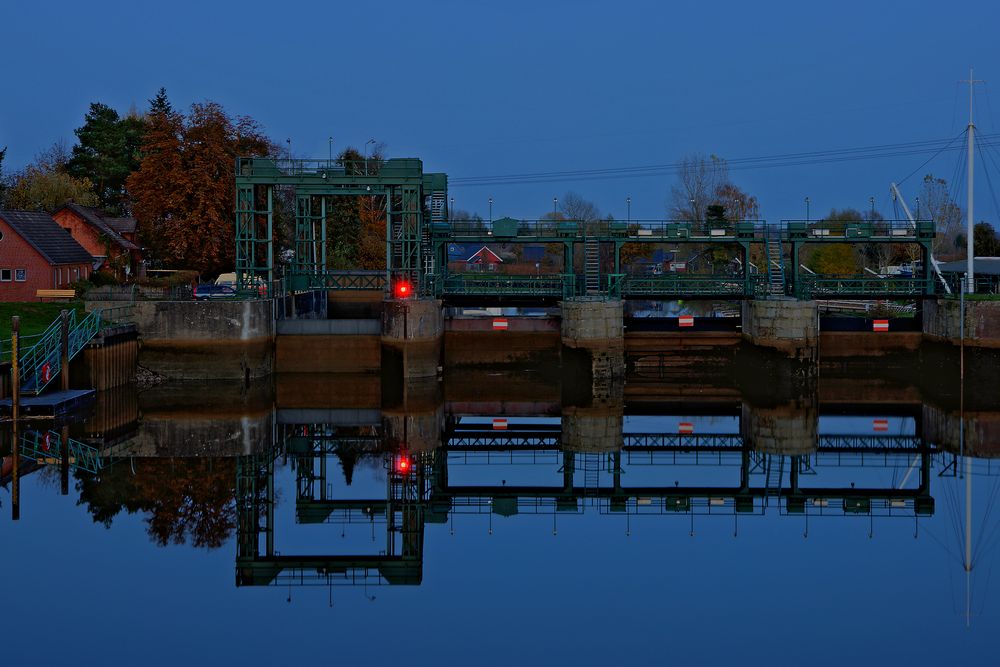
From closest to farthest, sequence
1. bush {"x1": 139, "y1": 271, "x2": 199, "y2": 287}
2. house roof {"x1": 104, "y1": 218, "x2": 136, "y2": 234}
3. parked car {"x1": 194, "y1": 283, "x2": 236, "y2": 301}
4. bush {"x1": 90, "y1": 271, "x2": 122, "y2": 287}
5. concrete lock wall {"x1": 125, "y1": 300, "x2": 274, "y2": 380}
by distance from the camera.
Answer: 1. concrete lock wall {"x1": 125, "y1": 300, "x2": 274, "y2": 380}
2. parked car {"x1": 194, "y1": 283, "x2": 236, "y2": 301}
3. bush {"x1": 90, "y1": 271, "x2": 122, "y2": 287}
4. bush {"x1": 139, "y1": 271, "x2": 199, "y2": 287}
5. house roof {"x1": 104, "y1": 218, "x2": 136, "y2": 234}

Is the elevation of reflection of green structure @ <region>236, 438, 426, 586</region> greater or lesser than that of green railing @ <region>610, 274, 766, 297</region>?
lesser

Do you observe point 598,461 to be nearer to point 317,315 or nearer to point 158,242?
point 317,315

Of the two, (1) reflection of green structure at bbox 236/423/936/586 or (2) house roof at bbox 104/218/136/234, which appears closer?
(1) reflection of green structure at bbox 236/423/936/586

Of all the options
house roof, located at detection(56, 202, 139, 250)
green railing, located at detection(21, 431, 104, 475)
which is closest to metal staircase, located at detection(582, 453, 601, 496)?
green railing, located at detection(21, 431, 104, 475)

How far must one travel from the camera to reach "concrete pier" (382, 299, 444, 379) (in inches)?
1718

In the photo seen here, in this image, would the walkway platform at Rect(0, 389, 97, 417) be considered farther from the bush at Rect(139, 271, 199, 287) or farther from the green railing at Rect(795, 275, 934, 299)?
the green railing at Rect(795, 275, 934, 299)

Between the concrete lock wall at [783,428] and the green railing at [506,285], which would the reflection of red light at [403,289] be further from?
the concrete lock wall at [783,428]

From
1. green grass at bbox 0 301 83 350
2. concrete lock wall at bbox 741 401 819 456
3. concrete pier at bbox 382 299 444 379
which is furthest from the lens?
green grass at bbox 0 301 83 350

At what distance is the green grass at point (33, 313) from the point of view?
149 ft

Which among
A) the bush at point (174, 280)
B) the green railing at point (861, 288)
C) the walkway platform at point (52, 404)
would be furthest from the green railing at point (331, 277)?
the green railing at point (861, 288)

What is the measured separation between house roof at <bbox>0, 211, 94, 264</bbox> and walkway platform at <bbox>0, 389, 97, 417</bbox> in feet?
59.1

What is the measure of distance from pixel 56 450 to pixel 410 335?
1535 centimetres

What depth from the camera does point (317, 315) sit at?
2024 inches

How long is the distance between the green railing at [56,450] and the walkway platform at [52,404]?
2.02 metres
